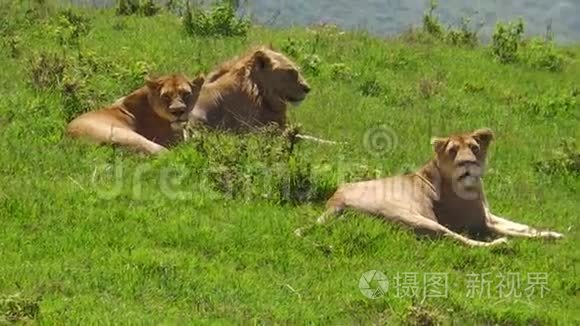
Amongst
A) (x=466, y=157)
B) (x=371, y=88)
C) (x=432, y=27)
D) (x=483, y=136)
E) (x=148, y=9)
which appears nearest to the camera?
(x=466, y=157)

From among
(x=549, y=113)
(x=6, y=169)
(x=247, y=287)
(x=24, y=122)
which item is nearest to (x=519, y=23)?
(x=549, y=113)

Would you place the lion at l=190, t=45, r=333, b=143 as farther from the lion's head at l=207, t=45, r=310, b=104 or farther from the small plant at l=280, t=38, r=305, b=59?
the small plant at l=280, t=38, r=305, b=59

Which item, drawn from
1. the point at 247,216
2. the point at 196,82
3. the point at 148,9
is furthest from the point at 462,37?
the point at 247,216

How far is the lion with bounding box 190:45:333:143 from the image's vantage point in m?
16.2

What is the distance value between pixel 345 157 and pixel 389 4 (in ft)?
56.5

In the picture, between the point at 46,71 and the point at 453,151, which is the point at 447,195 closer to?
the point at 453,151

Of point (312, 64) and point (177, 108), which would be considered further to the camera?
point (312, 64)

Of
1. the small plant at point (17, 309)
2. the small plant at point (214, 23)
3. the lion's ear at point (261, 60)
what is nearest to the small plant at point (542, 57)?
the small plant at point (214, 23)

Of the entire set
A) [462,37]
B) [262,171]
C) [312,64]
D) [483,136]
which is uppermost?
[483,136]

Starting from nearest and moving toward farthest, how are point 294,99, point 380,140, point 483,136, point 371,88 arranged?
1. point 483,136
2. point 380,140
3. point 294,99
4. point 371,88

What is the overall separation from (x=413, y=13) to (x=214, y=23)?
35.2ft

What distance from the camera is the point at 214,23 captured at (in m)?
20.2

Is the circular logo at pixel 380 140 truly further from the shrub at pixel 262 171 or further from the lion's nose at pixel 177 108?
the lion's nose at pixel 177 108

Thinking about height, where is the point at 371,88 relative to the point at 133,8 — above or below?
below
